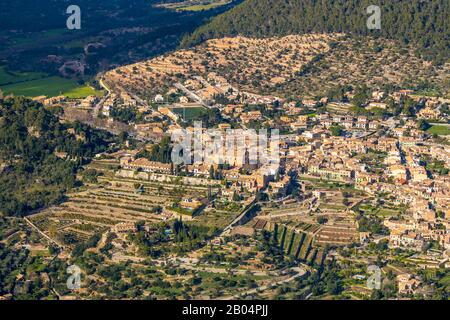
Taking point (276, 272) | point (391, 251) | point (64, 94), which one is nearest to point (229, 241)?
point (276, 272)

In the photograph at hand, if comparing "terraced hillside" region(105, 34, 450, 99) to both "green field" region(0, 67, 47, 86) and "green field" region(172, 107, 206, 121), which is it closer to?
"green field" region(172, 107, 206, 121)

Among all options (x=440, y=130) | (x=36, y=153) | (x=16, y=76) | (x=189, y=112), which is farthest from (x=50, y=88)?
(x=440, y=130)

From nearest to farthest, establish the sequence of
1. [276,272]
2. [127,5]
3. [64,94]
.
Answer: [276,272] < [64,94] < [127,5]

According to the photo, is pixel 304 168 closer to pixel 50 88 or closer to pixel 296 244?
pixel 296 244

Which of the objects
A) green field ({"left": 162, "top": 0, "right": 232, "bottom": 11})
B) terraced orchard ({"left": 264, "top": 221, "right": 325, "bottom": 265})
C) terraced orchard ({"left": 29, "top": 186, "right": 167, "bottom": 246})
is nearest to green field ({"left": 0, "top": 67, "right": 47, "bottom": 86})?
terraced orchard ({"left": 29, "top": 186, "right": 167, "bottom": 246})

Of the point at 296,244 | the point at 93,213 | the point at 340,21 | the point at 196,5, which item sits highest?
the point at 196,5
